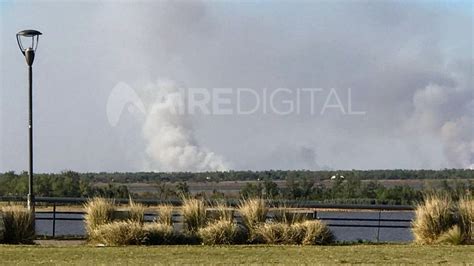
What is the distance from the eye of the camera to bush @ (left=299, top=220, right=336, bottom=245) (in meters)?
19.2

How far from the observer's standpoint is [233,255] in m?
16.9

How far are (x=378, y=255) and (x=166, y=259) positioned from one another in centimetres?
387

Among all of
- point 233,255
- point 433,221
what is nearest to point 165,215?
point 233,255

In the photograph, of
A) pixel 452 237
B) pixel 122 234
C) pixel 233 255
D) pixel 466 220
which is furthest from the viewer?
pixel 466 220

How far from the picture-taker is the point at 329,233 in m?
19.6

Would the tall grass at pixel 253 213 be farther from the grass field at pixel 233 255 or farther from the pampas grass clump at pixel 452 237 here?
the pampas grass clump at pixel 452 237

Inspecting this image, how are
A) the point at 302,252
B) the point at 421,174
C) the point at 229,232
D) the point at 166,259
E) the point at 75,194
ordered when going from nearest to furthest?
the point at 166,259 → the point at 302,252 → the point at 229,232 → the point at 75,194 → the point at 421,174

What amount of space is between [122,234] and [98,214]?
46.8 inches

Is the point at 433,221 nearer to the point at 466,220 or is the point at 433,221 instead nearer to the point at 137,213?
the point at 466,220

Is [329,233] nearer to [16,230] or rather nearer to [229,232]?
[229,232]

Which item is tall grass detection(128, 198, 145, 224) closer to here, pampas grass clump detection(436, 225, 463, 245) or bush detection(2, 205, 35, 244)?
bush detection(2, 205, 35, 244)

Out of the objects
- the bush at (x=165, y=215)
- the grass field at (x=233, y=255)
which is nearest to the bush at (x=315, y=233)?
the grass field at (x=233, y=255)

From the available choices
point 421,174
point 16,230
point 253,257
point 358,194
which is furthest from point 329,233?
point 421,174

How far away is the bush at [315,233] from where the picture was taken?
757 inches
